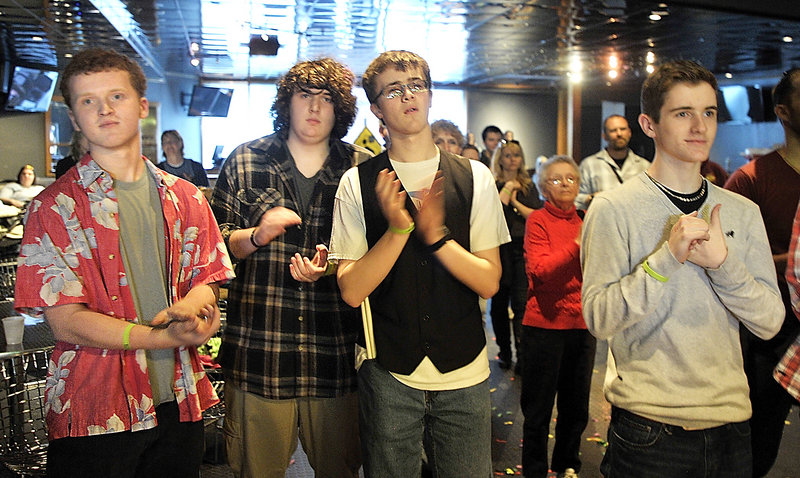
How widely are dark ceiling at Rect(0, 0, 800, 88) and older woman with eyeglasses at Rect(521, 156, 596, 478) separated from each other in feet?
10.3

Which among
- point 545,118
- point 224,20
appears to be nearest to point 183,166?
point 224,20

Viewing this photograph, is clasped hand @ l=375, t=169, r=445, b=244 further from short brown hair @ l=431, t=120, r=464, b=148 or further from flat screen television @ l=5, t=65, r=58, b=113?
flat screen television @ l=5, t=65, r=58, b=113

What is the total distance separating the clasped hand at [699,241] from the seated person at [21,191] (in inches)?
280

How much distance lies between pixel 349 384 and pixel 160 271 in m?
0.71

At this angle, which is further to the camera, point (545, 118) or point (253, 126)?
point (545, 118)

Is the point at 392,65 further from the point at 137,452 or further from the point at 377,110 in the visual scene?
the point at 137,452

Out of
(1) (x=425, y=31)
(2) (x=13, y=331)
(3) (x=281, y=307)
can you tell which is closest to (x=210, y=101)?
(1) (x=425, y=31)

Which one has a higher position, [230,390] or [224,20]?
[224,20]

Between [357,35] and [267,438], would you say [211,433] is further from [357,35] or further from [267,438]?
[357,35]

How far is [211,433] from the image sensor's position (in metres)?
3.32

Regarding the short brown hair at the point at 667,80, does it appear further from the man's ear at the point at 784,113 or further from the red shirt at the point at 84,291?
the red shirt at the point at 84,291

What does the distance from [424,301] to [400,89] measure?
56 cm

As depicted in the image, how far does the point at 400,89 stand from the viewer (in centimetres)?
176

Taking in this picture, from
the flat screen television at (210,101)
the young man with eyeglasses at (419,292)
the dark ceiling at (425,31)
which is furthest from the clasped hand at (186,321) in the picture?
the flat screen television at (210,101)
